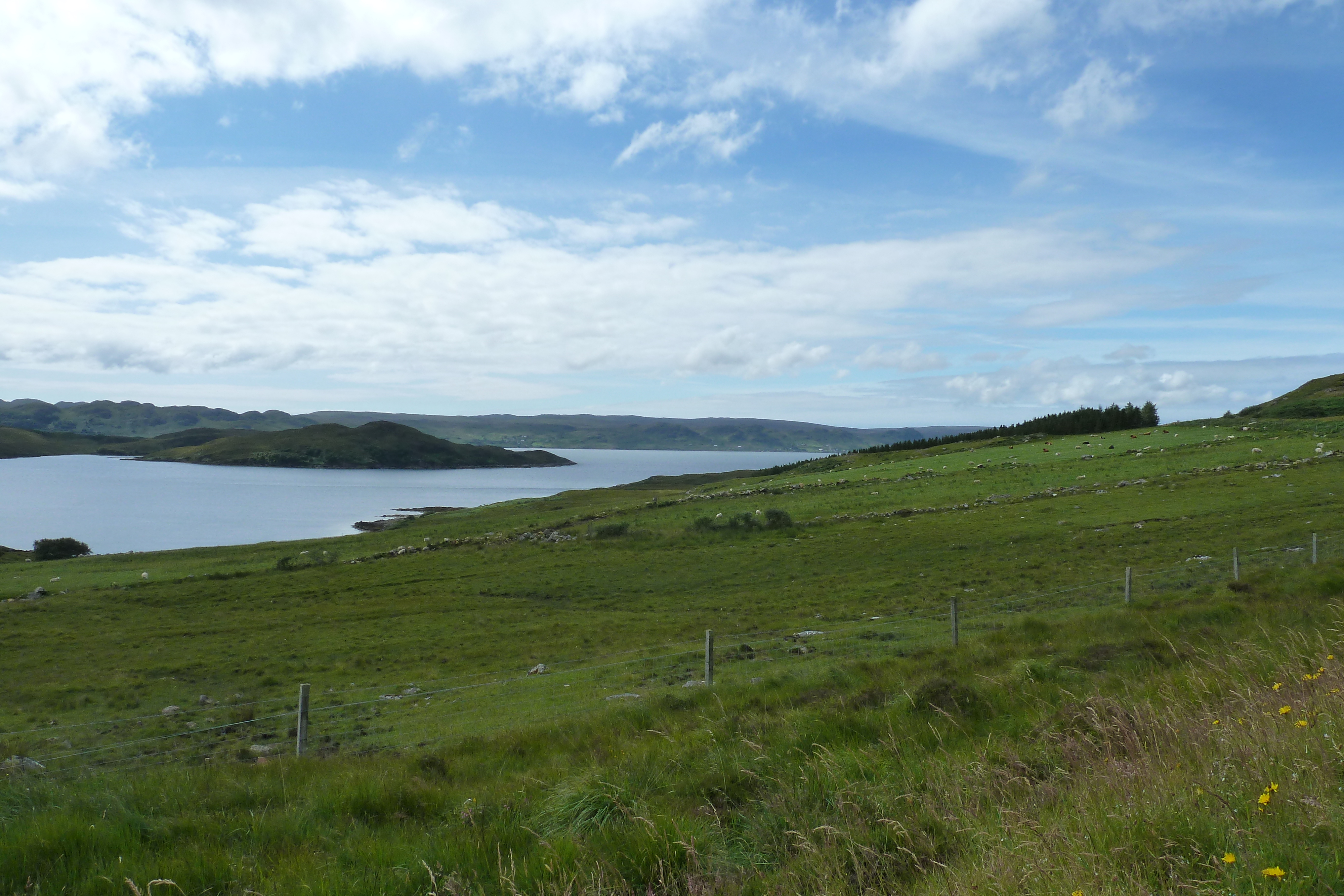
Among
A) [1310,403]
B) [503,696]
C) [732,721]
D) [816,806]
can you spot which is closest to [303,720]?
[503,696]

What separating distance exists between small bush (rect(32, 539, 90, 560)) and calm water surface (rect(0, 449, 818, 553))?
17.1 feet

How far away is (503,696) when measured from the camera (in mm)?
16125

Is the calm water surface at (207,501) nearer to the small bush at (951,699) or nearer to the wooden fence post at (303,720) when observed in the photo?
the wooden fence post at (303,720)

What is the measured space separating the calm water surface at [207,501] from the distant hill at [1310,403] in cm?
9858

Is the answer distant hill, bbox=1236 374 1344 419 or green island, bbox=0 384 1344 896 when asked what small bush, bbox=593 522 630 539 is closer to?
green island, bbox=0 384 1344 896

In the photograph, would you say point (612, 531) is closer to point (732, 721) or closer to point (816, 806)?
point (732, 721)

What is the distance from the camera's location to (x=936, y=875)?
4.08m

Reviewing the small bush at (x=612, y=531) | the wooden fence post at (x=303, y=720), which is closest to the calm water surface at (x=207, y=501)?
the small bush at (x=612, y=531)

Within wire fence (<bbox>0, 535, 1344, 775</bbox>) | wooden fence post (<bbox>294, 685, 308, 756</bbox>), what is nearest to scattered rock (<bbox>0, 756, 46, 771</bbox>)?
wire fence (<bbox>0, 535, 1344, 775</bbox>)

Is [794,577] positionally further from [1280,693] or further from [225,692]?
[1280,693]

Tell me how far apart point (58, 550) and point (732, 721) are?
6367cm

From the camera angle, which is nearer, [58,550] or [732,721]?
[732,721]

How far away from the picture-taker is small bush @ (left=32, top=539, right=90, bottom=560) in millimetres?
52000

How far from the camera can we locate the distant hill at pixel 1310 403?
7038 cm
